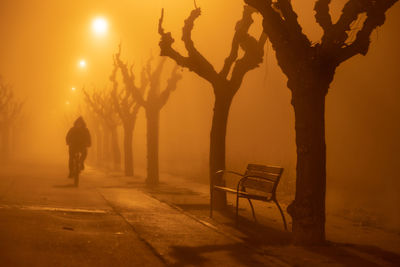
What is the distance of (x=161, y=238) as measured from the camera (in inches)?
344

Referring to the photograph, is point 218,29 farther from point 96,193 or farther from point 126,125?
point 96,193

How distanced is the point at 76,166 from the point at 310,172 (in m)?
11.8

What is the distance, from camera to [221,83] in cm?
1288

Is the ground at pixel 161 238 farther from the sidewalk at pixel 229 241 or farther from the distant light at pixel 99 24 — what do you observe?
the distant light at pixel 99 24

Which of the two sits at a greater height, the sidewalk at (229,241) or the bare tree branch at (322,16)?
the bare tree branch at (322,16)

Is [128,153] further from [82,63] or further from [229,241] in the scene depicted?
[82,63]

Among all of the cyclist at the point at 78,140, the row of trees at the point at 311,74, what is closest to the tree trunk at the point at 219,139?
the row of trees at the point at 311,74

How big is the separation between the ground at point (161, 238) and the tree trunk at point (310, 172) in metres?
0.27

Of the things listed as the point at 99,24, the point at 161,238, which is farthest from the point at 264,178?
the point at 99,24

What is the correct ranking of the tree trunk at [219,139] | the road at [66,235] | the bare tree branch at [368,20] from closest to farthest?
the road at [66,235] < the bare tree branch at [368,20] < the tree trunk at [219,139]

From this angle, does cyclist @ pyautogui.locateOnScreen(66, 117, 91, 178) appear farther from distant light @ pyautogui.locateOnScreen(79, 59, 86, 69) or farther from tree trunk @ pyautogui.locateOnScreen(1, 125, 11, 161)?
tree trunk @ pyautogui.locateOnScreen(1, 125, 11, 161)

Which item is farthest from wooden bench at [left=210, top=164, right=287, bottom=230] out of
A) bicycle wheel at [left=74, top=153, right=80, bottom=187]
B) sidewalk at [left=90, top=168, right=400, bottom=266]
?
bicycle wheel at [left=74, top=153, right=80, bottom=187]

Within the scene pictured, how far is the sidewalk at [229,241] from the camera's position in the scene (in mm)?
7371

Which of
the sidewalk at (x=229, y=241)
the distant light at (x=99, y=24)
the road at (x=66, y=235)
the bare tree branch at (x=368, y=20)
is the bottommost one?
the sidewalk at (x=229, y=241)
